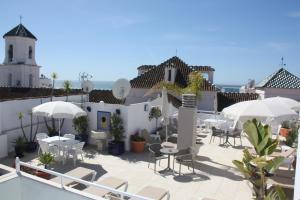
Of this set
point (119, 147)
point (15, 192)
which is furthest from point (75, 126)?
point (15, 192)

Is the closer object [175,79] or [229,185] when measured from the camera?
[229,185]

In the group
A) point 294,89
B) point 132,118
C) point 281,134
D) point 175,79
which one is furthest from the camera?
point 175,79

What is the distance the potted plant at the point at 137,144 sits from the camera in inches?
603

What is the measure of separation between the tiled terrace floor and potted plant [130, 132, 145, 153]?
1.64 feet

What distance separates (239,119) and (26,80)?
23556 millimetres

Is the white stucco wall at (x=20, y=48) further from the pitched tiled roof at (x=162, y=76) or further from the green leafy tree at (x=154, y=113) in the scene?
the green leafy tree at (x=154, y=113)

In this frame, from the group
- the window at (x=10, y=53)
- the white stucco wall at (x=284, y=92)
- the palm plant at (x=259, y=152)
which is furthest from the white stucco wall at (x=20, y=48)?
the palm plant at (x=259, y=152)

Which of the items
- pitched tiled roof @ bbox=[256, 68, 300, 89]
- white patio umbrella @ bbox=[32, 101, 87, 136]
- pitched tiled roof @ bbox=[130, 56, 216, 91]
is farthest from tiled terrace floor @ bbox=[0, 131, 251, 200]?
pitched tiled roof @ bbox=[130, 56, 216, 91]

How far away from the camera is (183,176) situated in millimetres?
11688

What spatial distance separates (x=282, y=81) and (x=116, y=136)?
18588 millimetres

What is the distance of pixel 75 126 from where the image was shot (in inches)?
645

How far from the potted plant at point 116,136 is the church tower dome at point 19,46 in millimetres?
15721

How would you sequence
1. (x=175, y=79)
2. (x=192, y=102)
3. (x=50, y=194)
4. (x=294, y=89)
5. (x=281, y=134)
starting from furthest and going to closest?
(x=175, y=79) < (x=294, y=89) < (x=281, y=134) < (x=192, y=102) < (x=50, y=194)

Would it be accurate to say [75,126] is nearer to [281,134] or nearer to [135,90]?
[281,134]
